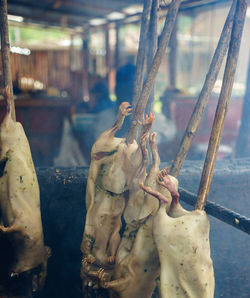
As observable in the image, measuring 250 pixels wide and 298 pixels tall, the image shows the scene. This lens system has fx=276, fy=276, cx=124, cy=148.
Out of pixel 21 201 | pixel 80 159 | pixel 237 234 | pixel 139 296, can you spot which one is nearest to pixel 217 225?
pixel 237 234

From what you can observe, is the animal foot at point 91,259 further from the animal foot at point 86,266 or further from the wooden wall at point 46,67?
the wooden wall at point 46,67

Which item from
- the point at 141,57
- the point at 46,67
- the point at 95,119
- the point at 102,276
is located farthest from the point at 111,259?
the point at 46,67

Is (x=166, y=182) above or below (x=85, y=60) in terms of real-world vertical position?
below

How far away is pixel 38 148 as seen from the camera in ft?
22.1

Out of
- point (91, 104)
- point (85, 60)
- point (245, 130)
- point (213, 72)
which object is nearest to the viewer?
point (213, 72)

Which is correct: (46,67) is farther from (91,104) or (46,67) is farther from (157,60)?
(157,60)

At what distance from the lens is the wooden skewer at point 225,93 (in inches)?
53.8

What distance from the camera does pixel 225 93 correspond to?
4.59 ft

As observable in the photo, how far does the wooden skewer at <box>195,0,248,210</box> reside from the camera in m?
1.37

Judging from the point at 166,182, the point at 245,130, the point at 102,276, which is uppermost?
the point at 166,182

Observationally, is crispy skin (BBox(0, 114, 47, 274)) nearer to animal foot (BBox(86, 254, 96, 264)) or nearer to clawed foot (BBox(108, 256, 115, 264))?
animal foot (BBox(86, 254, 96, 264))

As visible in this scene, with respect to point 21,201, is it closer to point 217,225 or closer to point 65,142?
point 217,225

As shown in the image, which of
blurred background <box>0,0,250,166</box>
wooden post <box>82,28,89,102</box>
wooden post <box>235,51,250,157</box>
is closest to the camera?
wooden post <box>235,51,250,157</box>

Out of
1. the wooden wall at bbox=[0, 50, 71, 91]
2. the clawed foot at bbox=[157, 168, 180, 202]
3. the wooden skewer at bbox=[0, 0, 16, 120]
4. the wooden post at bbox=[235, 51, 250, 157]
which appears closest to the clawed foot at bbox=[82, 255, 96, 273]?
the clawed foot at bbox=[157, 168, 180, 202]
